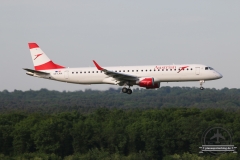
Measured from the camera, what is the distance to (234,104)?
175875 mm

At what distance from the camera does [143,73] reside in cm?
6562

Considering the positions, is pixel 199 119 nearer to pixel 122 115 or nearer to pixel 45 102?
pixel 122 115

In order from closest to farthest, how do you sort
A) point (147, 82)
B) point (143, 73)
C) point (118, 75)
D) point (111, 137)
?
1. point (147, 82)
2. point (118, 75)
3. point (143, 73)
4. point (111, 137)

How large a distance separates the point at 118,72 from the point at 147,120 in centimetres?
3015

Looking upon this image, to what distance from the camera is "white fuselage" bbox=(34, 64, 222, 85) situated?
6450cm

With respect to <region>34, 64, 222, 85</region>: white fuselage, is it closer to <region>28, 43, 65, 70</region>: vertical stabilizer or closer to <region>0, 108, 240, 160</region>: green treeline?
<region>28, 43, 65, 70</region>: vertical stabilizer

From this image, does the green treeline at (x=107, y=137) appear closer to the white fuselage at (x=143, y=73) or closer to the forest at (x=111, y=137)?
the forest at (x=111, y=137)

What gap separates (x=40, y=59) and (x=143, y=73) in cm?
1440

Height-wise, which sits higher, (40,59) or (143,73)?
(40,59)

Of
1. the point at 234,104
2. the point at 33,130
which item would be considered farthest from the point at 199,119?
the point at 234,104

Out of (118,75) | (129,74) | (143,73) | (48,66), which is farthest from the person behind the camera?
(48,66)

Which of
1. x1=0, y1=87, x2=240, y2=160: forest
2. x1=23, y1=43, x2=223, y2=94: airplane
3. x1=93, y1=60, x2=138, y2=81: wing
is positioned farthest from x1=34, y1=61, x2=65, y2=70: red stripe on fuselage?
x1=0, y1=87, x2=240, y2=160: forest

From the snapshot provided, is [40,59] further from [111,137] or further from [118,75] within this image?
[111,137]

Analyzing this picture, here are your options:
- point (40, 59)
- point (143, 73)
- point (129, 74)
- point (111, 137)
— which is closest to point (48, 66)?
point (40, 59)
